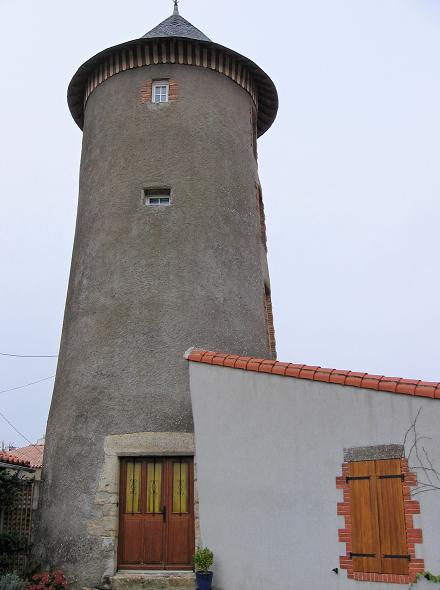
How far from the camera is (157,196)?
13.3 meters

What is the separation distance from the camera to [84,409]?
11852 mm

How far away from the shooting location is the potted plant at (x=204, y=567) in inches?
385

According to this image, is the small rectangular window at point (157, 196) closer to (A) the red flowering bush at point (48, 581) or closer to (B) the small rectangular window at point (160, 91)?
(B) the small rectangular window at point (160, 91)

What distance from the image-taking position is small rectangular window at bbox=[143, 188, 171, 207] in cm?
1320

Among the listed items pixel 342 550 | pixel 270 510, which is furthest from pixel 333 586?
pixel 270 510

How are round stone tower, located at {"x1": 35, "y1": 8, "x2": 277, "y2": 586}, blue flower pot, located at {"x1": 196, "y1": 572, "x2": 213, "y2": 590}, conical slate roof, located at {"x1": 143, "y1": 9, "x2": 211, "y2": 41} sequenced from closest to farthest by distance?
blue flower pot, located at {"x1": 196, "y1": 572, "x2": 213, "y2": 590}
round stone tower, located at {"x1": 35, "y1": 8, "x2": 277, "y2": 586}
conical slate roof, located at {"x1": 143, "y1": 9, "x2": 211, "y2": 41}

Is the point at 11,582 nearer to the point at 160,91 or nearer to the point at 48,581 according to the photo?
the point at 48,581

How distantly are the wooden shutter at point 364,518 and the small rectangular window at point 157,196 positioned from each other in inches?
262

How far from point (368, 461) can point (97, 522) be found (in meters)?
4.88

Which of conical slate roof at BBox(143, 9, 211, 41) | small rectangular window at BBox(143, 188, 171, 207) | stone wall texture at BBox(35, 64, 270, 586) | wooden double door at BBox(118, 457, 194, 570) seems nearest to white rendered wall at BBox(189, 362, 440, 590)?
wooden double door at BBox(118, 457, 194, 570)

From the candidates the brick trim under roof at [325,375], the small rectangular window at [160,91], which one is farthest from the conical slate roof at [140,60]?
the brick trim under roof at [325,375]

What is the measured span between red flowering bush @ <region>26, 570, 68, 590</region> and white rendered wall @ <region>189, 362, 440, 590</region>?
8.36ft

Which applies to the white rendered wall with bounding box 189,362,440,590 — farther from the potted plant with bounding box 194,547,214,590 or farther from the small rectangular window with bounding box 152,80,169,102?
the small rectangular window with bounding box 152,80,169,102

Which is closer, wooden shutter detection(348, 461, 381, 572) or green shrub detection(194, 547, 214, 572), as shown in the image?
wooden shutter detection(348, 461, 381, 572)
